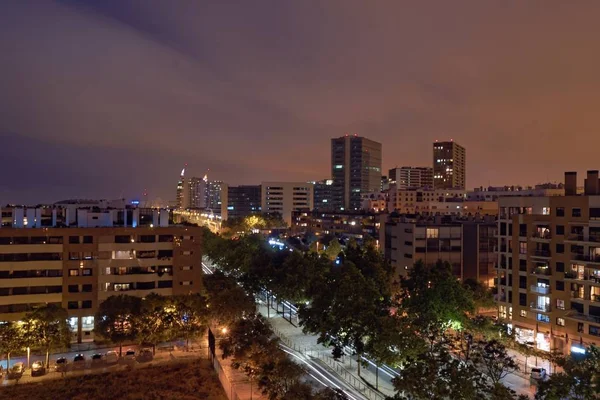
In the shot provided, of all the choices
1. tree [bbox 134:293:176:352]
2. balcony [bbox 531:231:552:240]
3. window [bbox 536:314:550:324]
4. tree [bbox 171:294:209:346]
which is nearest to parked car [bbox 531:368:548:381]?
window [bbox 536:314:550:324]

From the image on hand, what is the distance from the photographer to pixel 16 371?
32.5m

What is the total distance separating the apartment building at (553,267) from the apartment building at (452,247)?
13709mm

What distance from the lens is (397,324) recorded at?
3089 cm

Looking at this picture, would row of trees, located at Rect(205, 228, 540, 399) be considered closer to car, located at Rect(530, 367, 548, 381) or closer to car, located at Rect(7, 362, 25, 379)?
car, located at Rect(530, 367, 548, 381)

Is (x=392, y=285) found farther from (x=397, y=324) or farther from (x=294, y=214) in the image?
(x=294, y=214)

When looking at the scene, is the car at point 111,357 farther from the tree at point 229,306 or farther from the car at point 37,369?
the tree at point 229,306

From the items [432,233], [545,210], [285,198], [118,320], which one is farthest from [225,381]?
[285,198]

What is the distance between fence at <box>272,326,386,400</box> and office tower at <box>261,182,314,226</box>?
393 feet

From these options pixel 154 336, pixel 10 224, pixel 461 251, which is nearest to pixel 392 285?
pixel 461 251

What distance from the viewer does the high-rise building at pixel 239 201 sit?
181 meters

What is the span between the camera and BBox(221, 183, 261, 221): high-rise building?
181000 millimetres

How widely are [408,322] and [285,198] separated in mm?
132018

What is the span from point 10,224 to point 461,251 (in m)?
52.8

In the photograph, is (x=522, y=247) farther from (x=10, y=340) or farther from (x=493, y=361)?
(x=10, y=340)
